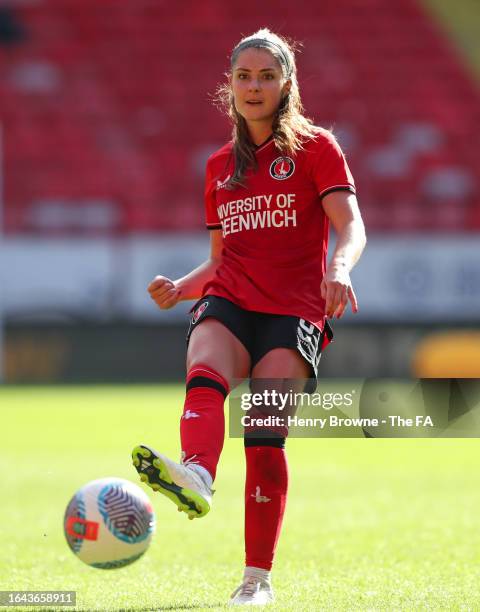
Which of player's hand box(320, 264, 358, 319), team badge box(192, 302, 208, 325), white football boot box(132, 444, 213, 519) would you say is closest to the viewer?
white football boot box(132, 444, 213, 519)

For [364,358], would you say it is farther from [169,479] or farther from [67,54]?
[169,479]

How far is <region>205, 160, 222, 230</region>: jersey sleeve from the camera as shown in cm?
497

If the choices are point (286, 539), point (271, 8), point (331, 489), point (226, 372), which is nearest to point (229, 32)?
point (271, 8)

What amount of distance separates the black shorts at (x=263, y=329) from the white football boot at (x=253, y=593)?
737 mm

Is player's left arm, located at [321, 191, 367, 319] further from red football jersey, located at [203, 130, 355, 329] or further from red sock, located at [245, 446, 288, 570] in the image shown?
red sock, located at [245, 446, 288, 570]

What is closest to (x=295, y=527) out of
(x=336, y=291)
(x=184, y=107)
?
(x=336, y=291)

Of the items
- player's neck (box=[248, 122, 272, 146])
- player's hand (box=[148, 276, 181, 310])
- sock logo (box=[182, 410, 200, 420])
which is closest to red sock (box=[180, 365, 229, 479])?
sock logo (box=[182, 410, 200, 420])

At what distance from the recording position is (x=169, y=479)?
158 inches

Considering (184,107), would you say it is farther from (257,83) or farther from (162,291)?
(257,83)

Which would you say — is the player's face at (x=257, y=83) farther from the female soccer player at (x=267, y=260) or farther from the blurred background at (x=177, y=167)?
the blurred background at (x=177, y=167)

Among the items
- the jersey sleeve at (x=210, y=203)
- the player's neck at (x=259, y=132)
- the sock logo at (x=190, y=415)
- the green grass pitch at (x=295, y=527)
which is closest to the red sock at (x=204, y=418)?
the sock logo at (x=190, y=415)

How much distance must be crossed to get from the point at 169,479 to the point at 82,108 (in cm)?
2035

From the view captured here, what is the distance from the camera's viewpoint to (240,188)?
479cm

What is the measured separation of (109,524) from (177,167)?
60.9 feet
